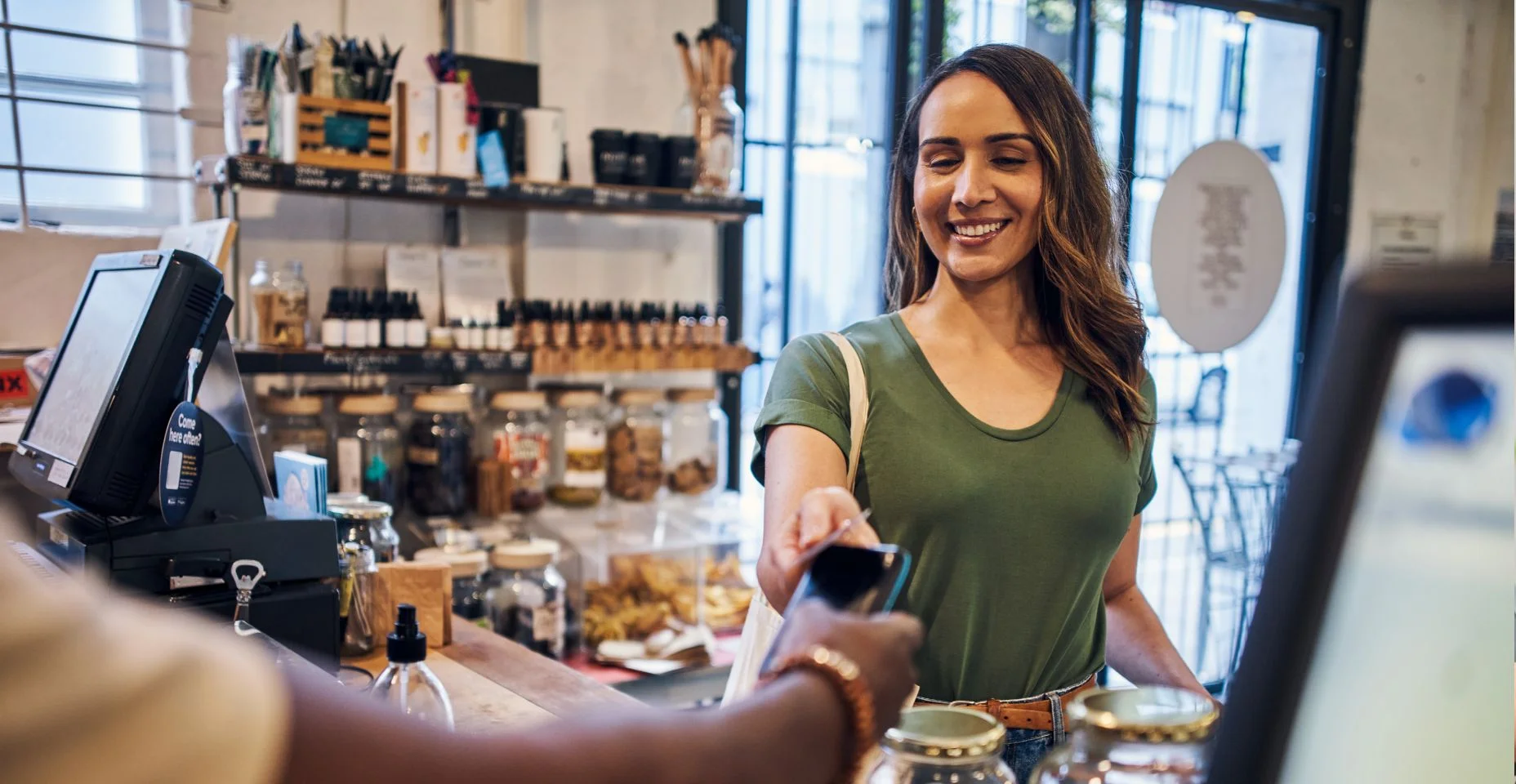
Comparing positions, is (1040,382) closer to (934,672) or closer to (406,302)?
(934,672)

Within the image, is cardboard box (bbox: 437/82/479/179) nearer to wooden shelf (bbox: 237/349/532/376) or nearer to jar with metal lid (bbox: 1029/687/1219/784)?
wooden shelf (bbox: 237/349/532/376)

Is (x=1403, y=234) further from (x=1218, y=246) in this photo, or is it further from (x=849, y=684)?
(x=849, y=684)

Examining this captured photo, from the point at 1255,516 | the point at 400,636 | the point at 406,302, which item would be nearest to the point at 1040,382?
the point at 400,636

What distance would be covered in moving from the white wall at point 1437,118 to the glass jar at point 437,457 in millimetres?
4241

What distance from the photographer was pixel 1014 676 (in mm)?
1395

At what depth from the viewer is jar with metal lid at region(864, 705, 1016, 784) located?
23.8 inches

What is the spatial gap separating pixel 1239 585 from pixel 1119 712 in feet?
15.3

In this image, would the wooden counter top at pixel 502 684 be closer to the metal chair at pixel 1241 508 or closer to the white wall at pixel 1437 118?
the metal chair at pixel 1241 508

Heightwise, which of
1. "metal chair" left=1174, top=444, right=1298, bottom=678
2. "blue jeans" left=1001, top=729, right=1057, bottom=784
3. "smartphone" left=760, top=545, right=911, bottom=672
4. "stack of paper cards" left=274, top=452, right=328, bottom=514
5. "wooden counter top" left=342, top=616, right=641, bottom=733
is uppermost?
Result: "smartphone" left=760, top=545, right=911, bottom=672

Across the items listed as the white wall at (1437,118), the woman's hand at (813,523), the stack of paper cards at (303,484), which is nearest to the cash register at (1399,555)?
the woman's hand at (813,523)

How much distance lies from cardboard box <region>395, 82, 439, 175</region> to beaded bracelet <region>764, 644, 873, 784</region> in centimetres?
235

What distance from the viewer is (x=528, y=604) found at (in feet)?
8.80

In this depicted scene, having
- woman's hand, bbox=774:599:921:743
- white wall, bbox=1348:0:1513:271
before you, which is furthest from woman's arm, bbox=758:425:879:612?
white wall, bbox=1348:0:1513:271

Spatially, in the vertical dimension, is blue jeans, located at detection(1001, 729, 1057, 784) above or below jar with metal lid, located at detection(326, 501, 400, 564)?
below
